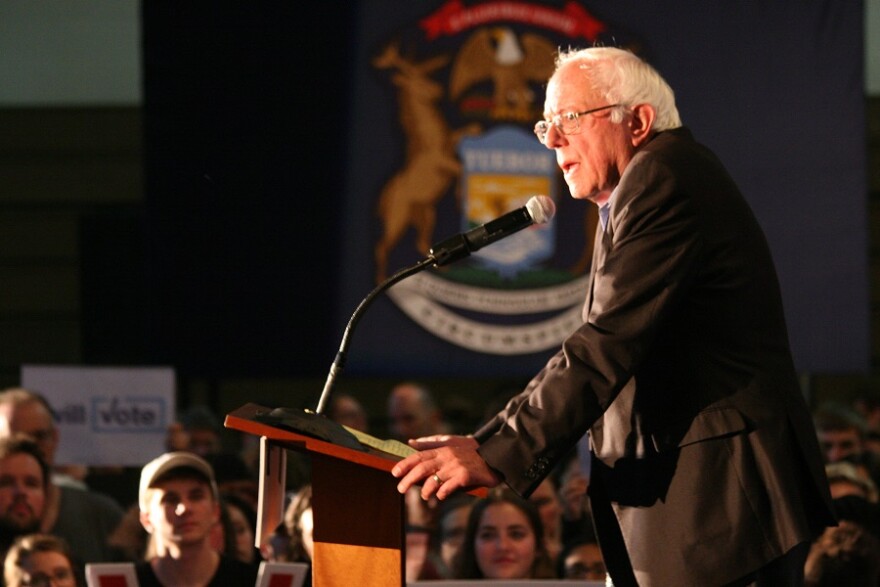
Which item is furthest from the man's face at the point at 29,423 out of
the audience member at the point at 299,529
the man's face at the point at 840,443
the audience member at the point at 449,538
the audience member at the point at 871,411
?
the audience member at the point at 871,411

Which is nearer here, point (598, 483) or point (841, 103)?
point (598, 483)

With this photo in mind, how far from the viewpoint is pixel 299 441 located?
9.07ft

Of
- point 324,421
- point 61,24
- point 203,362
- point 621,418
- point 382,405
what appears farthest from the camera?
point 382,405

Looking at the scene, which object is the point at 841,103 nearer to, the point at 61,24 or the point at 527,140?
the point at 527,140

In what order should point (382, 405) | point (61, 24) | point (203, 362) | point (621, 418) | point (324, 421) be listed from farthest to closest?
point (382, 405)
point (61, 24)
point (203, 362)
point (621, 418)
point (324, 421)

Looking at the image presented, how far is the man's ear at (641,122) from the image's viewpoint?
3.18 m

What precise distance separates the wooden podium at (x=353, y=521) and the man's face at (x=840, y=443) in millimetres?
5189

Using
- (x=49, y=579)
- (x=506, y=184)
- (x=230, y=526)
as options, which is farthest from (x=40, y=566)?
(x=506, y=184)

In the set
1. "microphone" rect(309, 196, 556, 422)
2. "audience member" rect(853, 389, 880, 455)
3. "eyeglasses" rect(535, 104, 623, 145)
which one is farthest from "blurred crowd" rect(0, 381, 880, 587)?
"audience member" rect(853, 389, 880, 455)

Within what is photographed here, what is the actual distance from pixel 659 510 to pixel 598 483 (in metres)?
0.19

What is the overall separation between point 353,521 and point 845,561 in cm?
239

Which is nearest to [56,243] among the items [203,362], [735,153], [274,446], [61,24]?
[61,24]

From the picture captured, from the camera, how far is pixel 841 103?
802 centimetres

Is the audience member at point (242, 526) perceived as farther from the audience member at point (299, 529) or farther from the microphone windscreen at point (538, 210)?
the microphone windscreen at point (538, 210)
